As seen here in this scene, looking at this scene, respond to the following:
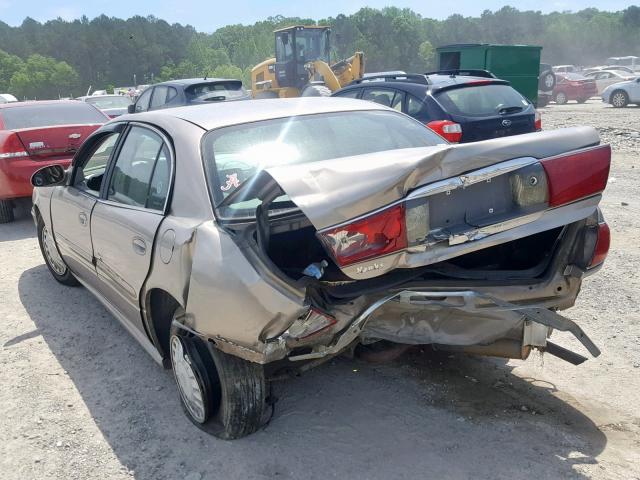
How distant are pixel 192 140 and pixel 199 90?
32.2ft

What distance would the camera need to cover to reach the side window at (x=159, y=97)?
12815 millimetres

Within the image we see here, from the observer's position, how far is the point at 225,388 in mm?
2885

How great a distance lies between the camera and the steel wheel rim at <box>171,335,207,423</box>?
3.02 meters

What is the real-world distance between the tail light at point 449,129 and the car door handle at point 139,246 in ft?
16.6

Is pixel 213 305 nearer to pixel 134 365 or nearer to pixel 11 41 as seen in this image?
pixel 134 365

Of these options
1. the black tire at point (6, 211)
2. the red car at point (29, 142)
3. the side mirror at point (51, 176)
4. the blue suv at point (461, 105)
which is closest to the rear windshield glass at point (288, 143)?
the side mirror at point (51, 176)

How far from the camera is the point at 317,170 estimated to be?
245 cm

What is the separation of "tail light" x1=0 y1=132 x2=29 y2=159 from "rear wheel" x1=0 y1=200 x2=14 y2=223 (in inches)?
29.0

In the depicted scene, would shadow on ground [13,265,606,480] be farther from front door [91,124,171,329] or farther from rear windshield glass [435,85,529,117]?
rear windshield glass [435,85,529,117]

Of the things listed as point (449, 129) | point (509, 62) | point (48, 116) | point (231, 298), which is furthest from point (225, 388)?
point (509, 62)

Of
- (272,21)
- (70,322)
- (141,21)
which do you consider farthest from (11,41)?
(70,322)

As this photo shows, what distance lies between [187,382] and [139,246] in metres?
0.79

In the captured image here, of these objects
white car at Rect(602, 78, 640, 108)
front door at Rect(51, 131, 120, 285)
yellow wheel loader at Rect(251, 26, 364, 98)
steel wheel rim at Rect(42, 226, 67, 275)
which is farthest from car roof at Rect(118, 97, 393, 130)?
white car at Rect(602, 78, 640, 108)

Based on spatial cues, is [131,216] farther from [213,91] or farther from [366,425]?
[213,91]
